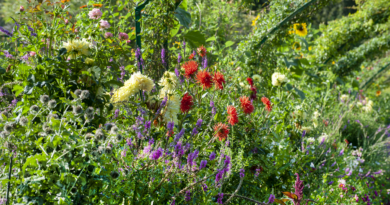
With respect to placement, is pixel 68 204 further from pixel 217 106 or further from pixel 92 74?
pixel 217 106

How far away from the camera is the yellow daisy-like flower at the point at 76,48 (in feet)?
4.09

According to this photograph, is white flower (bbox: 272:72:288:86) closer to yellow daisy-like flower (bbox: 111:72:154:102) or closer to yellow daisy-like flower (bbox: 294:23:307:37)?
yellow daisy-like flower (bbox: 294:23:307:37)

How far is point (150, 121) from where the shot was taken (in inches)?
50.1

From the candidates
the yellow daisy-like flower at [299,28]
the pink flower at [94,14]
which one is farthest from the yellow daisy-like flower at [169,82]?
the yellow daisy-like flower at [299,28]

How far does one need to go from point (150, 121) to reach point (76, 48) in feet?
1.45

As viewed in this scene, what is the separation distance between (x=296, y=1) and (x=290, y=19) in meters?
0.17

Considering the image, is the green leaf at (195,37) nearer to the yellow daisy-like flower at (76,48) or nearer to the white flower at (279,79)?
the white flower at (279,79)

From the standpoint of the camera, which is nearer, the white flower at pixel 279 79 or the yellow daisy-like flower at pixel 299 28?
the white flower at pixel 279 79

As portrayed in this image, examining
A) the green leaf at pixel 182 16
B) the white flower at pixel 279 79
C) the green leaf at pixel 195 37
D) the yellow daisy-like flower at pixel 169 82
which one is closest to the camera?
the yellow daisy-like flower at pixel 169 82

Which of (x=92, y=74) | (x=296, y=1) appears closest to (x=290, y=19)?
(x=296, y=1)

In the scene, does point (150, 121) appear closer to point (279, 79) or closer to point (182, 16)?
point (182, 16)

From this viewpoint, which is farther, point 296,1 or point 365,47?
point 365,47

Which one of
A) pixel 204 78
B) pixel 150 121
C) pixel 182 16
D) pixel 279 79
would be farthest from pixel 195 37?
pixel 150 121

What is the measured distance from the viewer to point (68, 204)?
0.78m
